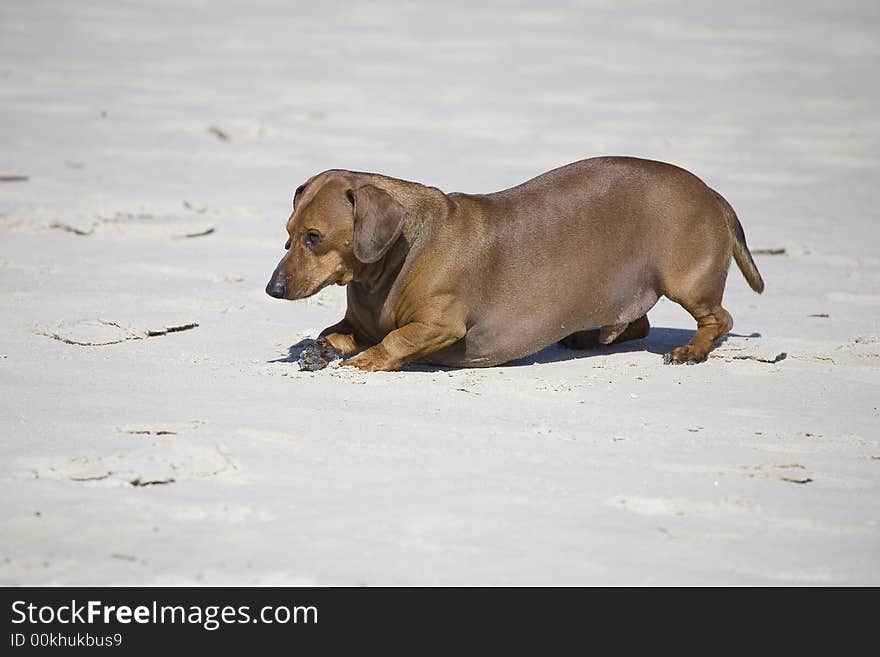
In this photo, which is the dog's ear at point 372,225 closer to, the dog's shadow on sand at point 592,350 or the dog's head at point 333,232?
the dog's head at point 333,232

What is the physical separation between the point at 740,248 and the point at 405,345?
197cm

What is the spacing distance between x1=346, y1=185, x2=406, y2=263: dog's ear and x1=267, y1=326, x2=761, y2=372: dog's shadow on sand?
1.93 feet

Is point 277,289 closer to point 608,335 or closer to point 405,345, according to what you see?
point 405,345

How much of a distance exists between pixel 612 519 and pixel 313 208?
2.34 m

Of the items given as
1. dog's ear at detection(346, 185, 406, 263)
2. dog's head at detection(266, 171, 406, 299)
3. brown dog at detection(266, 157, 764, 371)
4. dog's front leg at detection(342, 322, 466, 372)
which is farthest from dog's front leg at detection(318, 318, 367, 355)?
dog's ear at detection(346, 185, 406, 263)

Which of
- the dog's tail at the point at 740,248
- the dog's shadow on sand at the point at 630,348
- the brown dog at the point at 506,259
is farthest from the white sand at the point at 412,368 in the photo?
the dog's tail at the point at 740,248

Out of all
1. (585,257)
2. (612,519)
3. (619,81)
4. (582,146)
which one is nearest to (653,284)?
(585,257)

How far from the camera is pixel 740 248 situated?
6680 mm

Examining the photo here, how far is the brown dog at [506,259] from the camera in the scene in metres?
5.78

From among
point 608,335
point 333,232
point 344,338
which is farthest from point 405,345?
point 608,335

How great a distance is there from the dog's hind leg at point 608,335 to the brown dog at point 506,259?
0.05 feet
